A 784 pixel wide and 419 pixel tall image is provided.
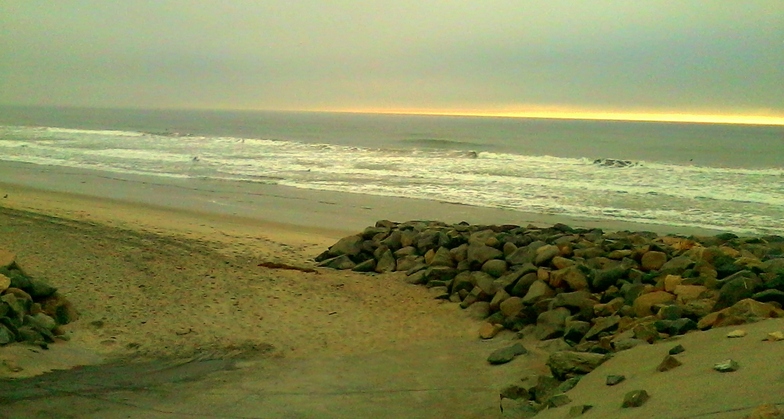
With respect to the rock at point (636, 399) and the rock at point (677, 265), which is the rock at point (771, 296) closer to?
the rock at point (677, 265)

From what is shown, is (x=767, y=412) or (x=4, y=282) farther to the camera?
(x=4, y=282)

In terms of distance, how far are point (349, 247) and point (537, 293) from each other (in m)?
4.14

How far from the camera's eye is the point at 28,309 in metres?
6.39

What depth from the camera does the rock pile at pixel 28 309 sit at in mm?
5816

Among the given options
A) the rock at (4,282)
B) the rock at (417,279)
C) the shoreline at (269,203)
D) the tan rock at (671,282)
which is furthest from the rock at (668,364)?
the shoreline at (269,203)

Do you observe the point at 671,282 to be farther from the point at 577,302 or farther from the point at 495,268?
the point at 495,268

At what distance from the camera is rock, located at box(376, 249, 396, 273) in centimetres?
Result: 998

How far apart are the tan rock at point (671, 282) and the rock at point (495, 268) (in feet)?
7.46

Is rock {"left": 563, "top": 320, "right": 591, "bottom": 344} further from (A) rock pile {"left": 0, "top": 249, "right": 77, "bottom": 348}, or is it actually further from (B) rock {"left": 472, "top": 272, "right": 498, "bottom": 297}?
(A) rock pile {"left": 0, "top": 249, "right": 77, "bottom": 348}

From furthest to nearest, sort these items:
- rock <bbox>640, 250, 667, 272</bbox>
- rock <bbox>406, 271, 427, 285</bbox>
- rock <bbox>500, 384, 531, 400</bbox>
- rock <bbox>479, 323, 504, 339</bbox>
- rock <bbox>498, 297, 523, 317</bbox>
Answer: rock <bbox>406, 271, 427, 285</bbox> → rock <bbox>640, 250, 667, 272</bbox> → rock <bbox>498, 297, 523, 317</bbox> → rock <bbox>479, 323, 504, 339</bbox> → rock <bbox>500, 384, 531, 400</bbox>

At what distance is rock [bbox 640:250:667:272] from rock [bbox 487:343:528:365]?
2.32 meters

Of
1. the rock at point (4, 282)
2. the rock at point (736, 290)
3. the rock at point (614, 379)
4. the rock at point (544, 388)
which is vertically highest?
the rock at point (736, 290)

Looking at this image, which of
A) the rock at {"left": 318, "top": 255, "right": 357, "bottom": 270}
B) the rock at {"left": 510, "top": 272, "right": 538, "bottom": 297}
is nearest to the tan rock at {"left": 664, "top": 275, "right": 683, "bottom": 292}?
Answer: the rock at {"left": 510, "top": 272, "right": 538, "bottom": 297}

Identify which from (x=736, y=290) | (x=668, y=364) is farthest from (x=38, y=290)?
(x=736, y=290)
